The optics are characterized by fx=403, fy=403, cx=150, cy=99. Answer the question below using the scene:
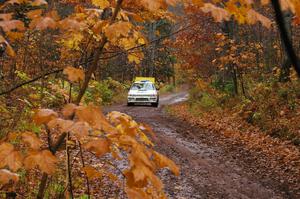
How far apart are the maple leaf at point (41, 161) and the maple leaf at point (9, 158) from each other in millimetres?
76

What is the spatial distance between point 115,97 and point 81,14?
84.7ft

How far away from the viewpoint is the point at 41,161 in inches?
91.8

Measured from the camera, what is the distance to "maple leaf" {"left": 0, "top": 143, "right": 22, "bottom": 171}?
2.37 metres

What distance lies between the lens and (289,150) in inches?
410

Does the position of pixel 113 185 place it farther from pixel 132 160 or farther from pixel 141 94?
pixel 141 94

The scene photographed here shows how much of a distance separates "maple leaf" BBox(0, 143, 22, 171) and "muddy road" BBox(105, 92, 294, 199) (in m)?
5.28

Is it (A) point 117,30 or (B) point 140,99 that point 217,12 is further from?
(B) point 140,99

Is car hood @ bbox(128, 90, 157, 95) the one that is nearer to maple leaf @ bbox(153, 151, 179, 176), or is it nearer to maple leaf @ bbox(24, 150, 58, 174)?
maple leaf @ bbox(153, 151, 179, 176)

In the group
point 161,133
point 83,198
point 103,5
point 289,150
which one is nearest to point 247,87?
point 161,133

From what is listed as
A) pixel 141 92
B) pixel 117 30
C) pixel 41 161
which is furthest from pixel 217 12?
pixel 141 92

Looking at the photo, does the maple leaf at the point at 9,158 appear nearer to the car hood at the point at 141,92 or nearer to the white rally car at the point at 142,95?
the white rally car at the point at 142,95

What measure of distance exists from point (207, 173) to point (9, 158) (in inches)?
281

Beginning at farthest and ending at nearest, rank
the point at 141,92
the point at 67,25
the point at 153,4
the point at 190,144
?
the point at 141,92 < the point at 190,144 < the point at 153,4 < the point at 67,25

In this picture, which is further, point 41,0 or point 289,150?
point 289,150
